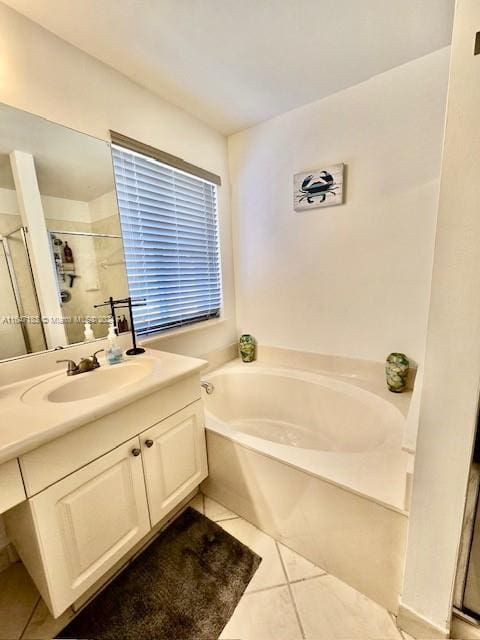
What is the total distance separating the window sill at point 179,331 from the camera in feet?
5.47

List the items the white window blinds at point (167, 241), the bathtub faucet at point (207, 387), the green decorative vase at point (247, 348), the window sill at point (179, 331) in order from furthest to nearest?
the green decorative vase at point (247, 348) → the bathtub faucet at point (207, 387) → the window sill at point (179, 331) → the white window blinds at point (167, 241)

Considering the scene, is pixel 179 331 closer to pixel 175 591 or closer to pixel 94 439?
pixel 94 439

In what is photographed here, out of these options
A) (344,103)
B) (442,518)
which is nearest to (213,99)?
(344,103)

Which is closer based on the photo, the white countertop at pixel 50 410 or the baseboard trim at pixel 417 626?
the white countertop at pixel 50 410

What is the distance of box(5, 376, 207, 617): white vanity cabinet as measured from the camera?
80 cm

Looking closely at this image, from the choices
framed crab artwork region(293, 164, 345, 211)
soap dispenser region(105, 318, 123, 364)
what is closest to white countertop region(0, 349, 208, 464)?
soap dispenser region(105, 318, 123, 364)

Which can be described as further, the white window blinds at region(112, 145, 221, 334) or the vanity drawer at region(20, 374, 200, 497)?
the white window blinds at region(112, 145, 221, 334)

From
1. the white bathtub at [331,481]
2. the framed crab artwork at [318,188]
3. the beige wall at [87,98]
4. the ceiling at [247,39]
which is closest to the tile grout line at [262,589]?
the white bathtub at [331,481]

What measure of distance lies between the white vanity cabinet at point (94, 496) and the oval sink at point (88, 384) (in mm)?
214

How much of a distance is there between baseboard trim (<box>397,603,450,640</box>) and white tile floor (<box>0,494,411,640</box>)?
0.14 feet

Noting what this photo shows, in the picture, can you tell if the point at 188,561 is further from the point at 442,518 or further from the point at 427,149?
the point at 427,149

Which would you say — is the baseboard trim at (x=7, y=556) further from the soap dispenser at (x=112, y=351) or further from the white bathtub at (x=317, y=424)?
the white bathtub at (x=317, y=424)

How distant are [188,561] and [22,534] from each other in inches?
26.2

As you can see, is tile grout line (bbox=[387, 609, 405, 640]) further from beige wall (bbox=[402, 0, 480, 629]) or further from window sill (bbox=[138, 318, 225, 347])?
window sill (bbox=[138, 318, 225, 347])
